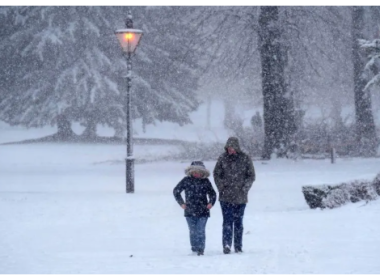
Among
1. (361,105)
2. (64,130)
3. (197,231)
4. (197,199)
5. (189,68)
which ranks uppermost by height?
(189,68)

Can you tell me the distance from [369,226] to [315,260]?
3.06 m

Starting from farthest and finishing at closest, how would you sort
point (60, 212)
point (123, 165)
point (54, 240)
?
1. point (123, 165)
2. point (60, 212)
3. point (54, 240)

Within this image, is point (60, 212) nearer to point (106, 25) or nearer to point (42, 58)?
point (42, 58)

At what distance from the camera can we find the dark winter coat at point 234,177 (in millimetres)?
9773

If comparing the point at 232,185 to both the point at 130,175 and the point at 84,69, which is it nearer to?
the point at 130,175

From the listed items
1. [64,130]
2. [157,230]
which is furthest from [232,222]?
[64,130]

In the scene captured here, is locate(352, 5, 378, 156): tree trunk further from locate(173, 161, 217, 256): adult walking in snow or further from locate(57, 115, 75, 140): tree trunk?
locate(173, 161, 217, 256): adult walking in snow

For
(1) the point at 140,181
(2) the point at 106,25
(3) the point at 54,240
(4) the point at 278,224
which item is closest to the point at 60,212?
(3) the point at 54,240

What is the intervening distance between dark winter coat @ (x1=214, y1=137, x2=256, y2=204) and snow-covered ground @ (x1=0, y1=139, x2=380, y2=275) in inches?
32.7

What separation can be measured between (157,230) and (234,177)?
10.7 ft

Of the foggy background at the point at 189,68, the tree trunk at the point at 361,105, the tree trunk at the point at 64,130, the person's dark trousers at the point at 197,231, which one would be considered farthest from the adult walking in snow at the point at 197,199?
the tree trunk at the point at 64,130

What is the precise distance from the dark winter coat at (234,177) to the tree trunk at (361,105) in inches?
796

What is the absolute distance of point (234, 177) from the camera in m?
9.81

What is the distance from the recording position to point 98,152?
116 feet
